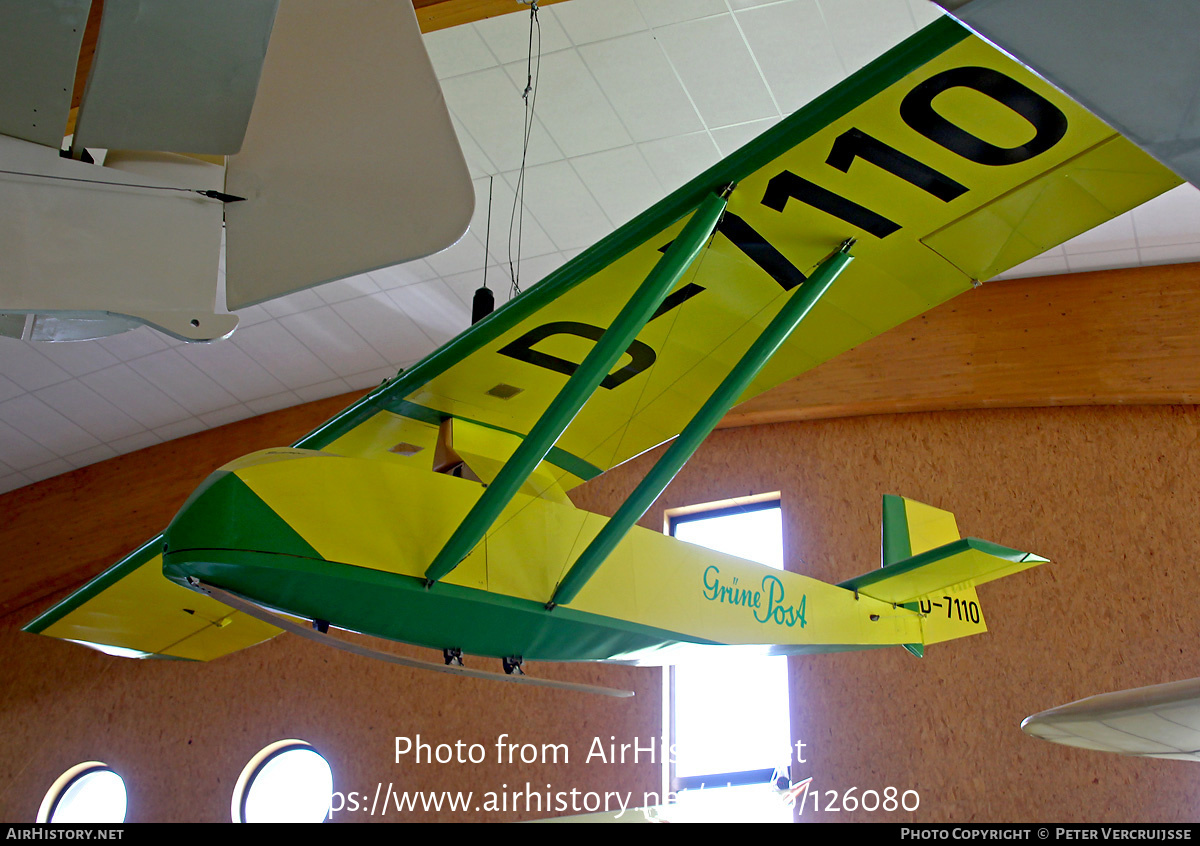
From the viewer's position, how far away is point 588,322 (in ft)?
15.0

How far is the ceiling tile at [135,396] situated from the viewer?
1030 cm

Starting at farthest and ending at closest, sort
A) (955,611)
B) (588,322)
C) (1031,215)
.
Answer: (955,611), (588,322), (1031,215)

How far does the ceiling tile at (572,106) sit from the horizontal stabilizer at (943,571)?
4086 millimetres

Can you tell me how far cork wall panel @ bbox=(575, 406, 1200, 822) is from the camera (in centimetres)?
725

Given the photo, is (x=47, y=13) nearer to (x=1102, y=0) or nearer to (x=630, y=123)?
(x=1102, y=0)

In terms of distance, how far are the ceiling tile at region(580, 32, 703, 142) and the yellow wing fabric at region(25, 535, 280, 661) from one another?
15.3ft

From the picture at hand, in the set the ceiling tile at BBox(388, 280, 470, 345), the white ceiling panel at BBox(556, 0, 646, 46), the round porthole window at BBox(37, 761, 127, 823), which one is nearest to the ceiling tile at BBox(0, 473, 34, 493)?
the round porthole window at BBox(37, 761, 127, 823)

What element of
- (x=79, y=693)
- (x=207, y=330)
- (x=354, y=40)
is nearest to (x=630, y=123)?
(x=354, y=40)

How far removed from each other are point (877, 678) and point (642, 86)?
5233 millimetres

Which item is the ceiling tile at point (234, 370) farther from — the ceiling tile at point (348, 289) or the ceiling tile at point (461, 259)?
the ceiling tile at point (461, 259)

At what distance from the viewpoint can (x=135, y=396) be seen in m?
10.6

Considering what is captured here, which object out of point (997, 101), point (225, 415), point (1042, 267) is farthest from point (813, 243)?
point (225, 415)

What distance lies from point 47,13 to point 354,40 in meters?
0.75

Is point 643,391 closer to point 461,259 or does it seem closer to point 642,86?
point 642,86
